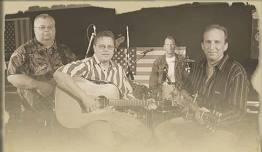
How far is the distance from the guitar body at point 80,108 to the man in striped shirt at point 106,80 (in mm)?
24

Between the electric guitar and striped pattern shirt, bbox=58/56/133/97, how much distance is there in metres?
0.03

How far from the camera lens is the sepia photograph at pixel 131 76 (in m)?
2.67

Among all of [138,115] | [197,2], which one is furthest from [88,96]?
[197,2]

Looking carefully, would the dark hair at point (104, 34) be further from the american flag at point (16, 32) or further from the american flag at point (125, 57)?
the american flag at point (16, 32)

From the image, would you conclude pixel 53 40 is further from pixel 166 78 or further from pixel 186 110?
pixel 186 110

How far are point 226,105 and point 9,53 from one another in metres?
1.44

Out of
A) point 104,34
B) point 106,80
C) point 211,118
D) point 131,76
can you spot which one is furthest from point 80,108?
point 211,118

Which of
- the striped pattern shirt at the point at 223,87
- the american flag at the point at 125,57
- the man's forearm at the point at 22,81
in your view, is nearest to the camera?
the striped pattern shirt at the point at 223,87

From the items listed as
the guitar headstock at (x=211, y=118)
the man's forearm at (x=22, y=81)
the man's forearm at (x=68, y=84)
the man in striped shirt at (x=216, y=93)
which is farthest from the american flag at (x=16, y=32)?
the guitar headstock at (x=211, y=118)

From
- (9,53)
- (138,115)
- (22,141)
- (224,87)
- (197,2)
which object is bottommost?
(22,141)

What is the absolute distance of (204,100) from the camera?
2.71 m

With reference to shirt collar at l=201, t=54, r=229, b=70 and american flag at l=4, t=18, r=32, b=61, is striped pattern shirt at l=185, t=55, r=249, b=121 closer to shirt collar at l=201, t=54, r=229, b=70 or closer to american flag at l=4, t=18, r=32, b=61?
shirt collar at l=201, t=54, r=229, b=70

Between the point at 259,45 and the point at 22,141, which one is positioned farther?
the point at 22,141

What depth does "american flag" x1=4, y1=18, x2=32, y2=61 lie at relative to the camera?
285cm
